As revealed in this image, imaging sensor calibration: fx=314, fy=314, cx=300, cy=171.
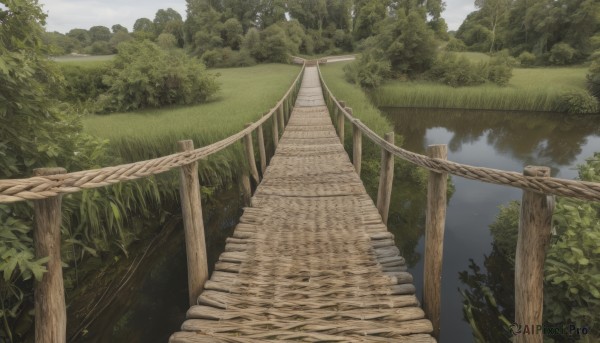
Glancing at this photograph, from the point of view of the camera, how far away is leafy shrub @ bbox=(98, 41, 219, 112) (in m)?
11.2

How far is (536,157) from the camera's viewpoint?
10797mm

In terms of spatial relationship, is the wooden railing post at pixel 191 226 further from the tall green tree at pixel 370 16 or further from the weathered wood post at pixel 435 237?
the tall green tree at pixel 370 16

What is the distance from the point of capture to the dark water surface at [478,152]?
5102 mm

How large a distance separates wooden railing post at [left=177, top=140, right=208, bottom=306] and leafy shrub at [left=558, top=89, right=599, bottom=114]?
2013 centimetres

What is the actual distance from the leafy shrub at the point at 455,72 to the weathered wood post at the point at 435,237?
21541mm

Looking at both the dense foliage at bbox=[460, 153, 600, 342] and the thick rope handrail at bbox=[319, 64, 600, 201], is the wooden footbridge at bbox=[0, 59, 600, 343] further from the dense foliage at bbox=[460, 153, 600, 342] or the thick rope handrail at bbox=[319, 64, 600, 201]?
the dense foliage at bbox=[460, 153, 600, 342]

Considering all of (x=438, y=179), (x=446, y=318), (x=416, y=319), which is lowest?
(x=446, y=318)

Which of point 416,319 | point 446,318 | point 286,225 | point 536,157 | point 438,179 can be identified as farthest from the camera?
point 536,157

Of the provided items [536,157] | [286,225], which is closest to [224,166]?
[286,225]

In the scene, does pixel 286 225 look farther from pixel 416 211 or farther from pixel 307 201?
pixel 416 211

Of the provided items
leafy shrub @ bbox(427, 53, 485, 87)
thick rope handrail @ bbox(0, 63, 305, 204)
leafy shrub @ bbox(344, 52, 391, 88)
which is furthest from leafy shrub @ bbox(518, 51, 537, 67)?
thick rope handrail @ bbox(0, 63, 305, 204)

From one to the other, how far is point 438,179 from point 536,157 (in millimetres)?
10898

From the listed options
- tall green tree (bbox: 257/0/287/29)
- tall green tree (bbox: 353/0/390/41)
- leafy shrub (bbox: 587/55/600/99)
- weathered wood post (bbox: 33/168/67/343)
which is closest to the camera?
weathered wood post (bbox: 33/168/67/343)

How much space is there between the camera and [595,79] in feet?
56.3
